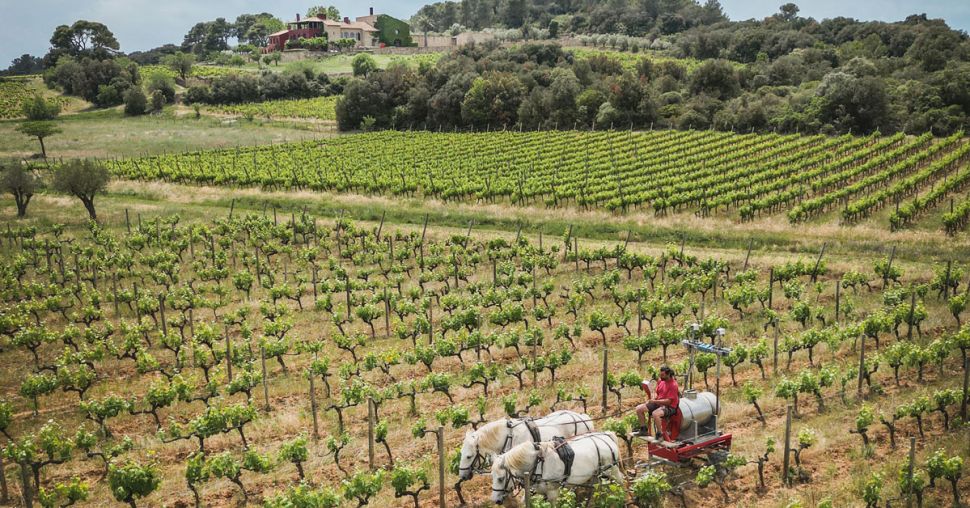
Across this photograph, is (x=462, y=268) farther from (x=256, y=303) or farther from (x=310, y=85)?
(x=310, y=85)

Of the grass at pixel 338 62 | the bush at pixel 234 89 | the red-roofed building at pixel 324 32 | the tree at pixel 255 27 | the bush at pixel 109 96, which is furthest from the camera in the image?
the tree at pixel 255 27

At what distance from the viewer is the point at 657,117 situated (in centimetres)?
7256

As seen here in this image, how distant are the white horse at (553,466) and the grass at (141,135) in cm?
6604

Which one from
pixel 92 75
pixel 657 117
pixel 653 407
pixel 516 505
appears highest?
pixel 92 75

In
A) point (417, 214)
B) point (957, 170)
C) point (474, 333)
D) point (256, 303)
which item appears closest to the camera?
point (474, 333)

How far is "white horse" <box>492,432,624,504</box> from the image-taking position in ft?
39.1

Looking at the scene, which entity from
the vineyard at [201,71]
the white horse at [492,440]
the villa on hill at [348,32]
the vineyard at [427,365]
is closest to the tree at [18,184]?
the vineyard at [427,365]

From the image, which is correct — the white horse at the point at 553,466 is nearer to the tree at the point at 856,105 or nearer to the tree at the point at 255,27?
the tree at the point at 856,105

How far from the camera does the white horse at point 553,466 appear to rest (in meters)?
11.9

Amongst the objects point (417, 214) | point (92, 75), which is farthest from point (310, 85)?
point (417, 214)

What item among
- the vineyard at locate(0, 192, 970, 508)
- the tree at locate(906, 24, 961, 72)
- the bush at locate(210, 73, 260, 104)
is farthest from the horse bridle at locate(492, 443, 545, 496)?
the bush at locate(210, 73, 260, 104)

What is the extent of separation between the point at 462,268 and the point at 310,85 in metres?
80.2

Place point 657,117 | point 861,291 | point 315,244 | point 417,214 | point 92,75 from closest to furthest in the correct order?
1. point 861,291
2. point 315,244
3. point 417,214
4. point 657,117
5. point 92,75

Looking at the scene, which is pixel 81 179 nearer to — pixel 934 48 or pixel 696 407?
pixel 696 407
